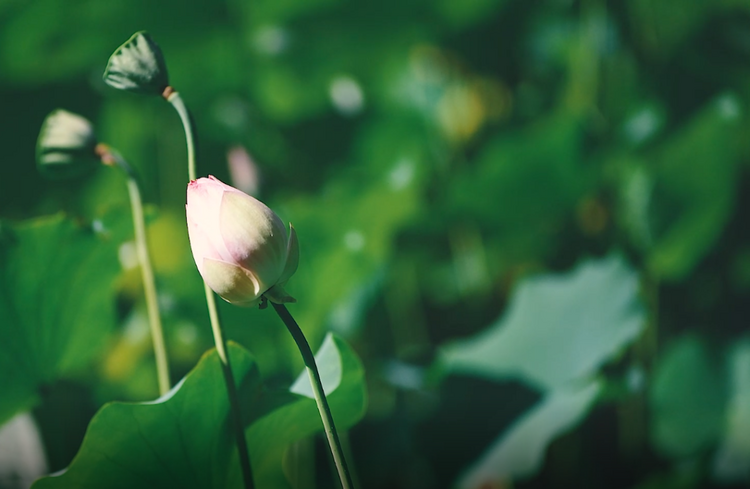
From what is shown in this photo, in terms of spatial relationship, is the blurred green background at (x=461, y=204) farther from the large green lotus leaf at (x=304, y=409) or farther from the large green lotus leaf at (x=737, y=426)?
the large green lotus leaf at (x=304, y=409)

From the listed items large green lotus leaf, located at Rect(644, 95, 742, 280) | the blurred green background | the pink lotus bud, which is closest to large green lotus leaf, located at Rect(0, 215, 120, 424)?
the blurred green background

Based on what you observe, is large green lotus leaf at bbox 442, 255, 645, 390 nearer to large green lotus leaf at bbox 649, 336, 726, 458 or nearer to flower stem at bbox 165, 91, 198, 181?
large green lotus leaf at bbox 649, 336, 726, 458

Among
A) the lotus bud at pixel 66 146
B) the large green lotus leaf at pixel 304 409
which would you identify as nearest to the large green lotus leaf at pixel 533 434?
the large green lotus leaf at pixel 304 409

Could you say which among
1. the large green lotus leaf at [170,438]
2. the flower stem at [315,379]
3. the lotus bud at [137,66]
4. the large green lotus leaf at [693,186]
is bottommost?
the large green lotus leaf at [170,438]

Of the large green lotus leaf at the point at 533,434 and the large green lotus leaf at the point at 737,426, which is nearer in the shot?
the large green lotus leaf at the point at 533,434

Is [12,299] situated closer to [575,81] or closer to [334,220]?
[334,220]

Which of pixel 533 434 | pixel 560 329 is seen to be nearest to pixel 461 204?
pixel 560 329
